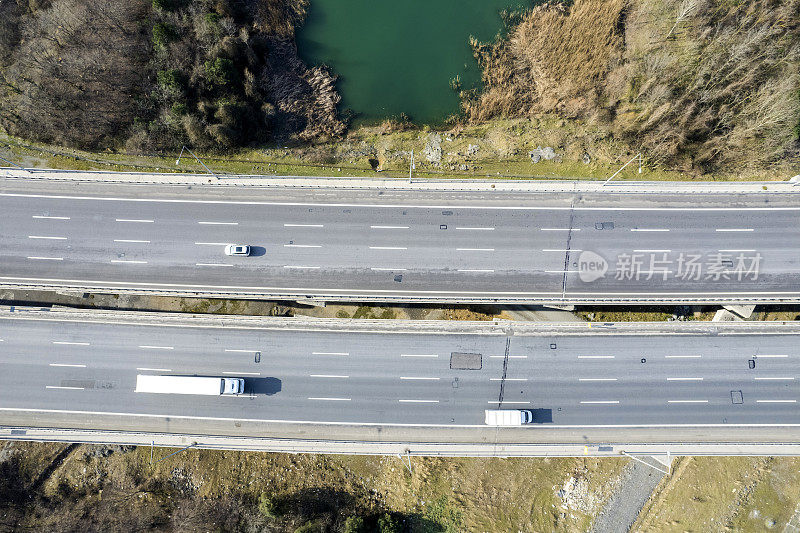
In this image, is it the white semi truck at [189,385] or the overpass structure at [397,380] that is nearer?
the white semi truck at [189,385]

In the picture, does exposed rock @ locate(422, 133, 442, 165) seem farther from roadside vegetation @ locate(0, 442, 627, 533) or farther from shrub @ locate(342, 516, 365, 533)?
shrub @ locate(342, 516, 365, 533)

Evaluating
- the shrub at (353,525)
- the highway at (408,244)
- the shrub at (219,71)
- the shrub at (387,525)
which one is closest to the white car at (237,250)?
the highway at (408,244)

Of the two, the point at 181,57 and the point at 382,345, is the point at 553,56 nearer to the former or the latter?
the point at 382,345

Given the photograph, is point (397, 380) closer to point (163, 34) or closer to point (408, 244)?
point (408, 244)

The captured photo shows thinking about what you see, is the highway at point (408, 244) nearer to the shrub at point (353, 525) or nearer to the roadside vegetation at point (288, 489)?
the roadside vegetation at point (288, 489)

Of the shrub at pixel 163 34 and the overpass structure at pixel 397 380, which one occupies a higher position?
the shrub at pixel 163 34

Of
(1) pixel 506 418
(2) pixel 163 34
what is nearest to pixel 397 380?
(1) pixel 506 418

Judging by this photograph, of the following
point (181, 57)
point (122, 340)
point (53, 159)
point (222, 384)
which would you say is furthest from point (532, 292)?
point (53, 159)
